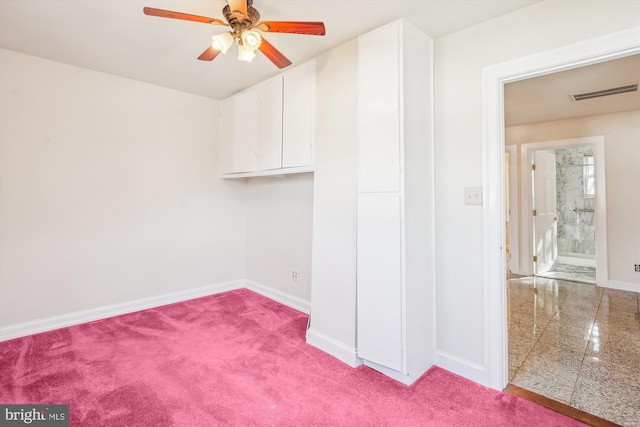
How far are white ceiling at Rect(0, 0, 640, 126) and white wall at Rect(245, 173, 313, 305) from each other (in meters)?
1.21

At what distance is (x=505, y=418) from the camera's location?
1705 millimetres

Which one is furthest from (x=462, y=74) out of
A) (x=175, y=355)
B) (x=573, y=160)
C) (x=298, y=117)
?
(x=573, y=160)

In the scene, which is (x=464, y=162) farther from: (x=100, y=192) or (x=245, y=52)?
(x=100, y=192)

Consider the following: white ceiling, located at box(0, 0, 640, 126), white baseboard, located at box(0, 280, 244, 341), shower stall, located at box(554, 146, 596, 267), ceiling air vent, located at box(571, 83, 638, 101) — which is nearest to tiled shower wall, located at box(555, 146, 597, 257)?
shower stall, located at box(554, 146, 596, 267)

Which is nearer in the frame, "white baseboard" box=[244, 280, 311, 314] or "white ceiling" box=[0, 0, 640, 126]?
"white ceiling" box=[0, 0, 640, 126]

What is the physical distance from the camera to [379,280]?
2117 mm

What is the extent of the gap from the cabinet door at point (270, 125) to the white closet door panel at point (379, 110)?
1.07m

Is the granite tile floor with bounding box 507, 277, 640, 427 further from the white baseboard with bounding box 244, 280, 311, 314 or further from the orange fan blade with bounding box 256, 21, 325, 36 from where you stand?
the orange fan blade with bounding box 256, 21, 325, 36

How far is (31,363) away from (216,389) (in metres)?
1.50

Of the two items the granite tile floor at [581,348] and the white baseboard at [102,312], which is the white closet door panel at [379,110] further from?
the white baseboard at [102,312]

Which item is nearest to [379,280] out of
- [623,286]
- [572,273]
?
[623,286]

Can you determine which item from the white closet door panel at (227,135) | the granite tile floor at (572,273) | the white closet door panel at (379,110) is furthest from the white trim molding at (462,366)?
the granite tile floor at (572,273)

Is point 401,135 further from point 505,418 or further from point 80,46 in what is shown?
point 80,46

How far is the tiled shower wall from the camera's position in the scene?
6324 millimetres
